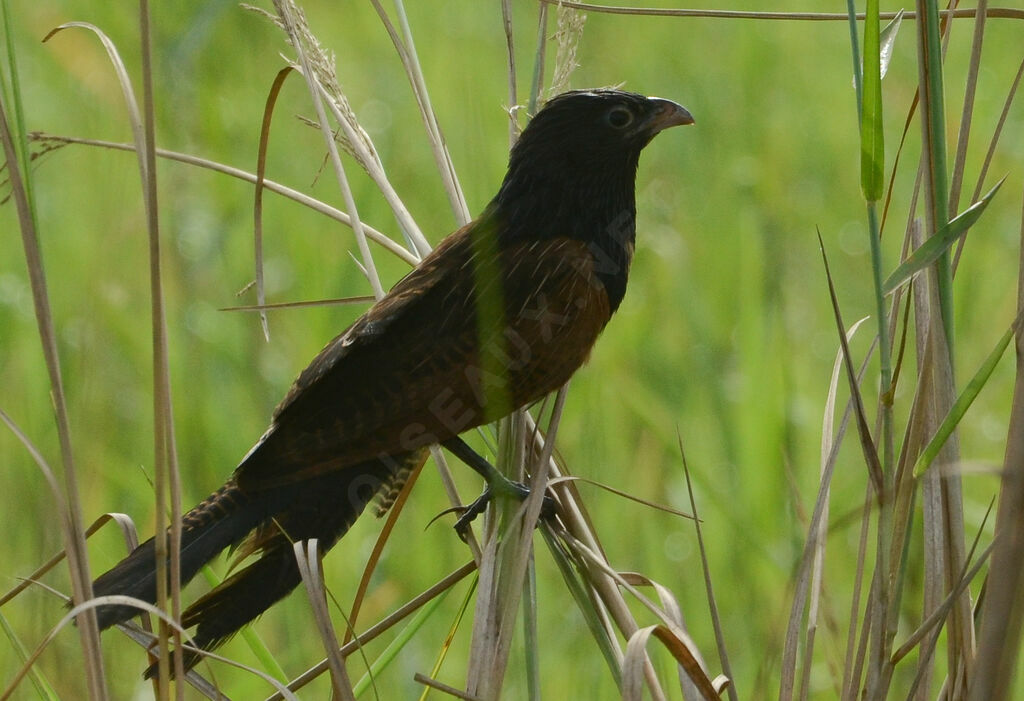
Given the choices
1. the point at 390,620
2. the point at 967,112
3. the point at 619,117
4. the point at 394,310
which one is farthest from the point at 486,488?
the point at 967,112

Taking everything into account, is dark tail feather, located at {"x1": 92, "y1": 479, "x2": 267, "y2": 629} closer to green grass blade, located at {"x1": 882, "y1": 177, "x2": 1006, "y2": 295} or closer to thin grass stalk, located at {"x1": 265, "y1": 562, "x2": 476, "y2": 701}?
thin grass stalk, located at {"x1": 265, "y1": 562, "x2": 476, "y2": 701}

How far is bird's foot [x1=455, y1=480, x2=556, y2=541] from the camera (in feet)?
5.92

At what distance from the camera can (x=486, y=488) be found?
2.19m

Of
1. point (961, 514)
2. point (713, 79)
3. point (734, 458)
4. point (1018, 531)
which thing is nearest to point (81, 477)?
point (734, 458)

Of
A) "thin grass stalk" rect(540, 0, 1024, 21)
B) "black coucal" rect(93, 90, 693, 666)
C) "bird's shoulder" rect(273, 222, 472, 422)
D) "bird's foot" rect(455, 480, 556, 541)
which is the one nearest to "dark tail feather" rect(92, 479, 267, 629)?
A: "black coucal" rect(93, 90, 693, 666)

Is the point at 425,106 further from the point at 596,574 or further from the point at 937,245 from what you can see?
the point at 937,245

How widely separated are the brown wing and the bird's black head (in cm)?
18

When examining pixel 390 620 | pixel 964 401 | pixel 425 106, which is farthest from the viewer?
pixel 425 106

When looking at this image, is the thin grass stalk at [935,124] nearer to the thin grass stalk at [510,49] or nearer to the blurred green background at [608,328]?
the blurred green background at [608,328]

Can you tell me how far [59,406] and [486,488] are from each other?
3.16 ft

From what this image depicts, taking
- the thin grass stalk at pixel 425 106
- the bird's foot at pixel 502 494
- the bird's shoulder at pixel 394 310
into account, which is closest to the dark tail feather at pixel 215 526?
the bird's shoulder at pixel 394 310

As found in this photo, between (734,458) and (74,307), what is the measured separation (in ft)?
6.54

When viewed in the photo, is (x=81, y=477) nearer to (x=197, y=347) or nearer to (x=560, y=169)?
(x=197, y=347)

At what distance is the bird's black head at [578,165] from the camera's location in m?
2.42
